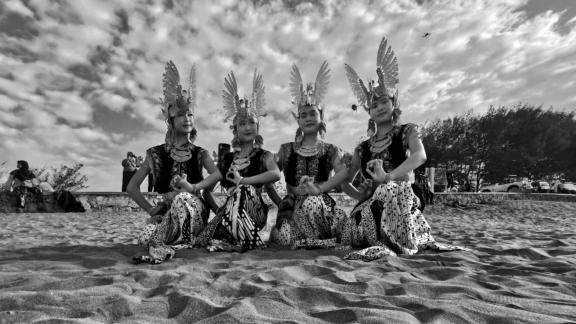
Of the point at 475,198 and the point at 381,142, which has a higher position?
the point at 381,142

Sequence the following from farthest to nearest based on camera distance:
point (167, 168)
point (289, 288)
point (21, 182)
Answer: point (21, 182) < point (167, 168) < point (289, 288)

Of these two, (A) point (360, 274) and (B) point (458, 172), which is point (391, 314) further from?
(B) point (458, 172)

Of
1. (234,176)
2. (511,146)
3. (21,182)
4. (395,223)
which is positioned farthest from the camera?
(511,146)

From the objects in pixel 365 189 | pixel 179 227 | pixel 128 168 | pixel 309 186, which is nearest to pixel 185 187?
pixel 179 227

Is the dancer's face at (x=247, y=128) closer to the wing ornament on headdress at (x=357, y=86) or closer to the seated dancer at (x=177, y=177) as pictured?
the seated dancer at (x=177, y=177)

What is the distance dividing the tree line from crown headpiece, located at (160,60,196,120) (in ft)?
81.6

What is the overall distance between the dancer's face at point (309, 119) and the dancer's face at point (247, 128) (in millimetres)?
483

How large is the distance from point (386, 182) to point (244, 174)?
137 centimetres

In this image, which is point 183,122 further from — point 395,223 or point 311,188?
point 395,223

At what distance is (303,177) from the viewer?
3.35 metres

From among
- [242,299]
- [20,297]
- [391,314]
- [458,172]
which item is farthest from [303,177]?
[458,172]

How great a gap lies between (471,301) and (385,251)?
1084mm

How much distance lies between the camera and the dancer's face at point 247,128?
11.9 ft

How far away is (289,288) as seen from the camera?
1895mm
